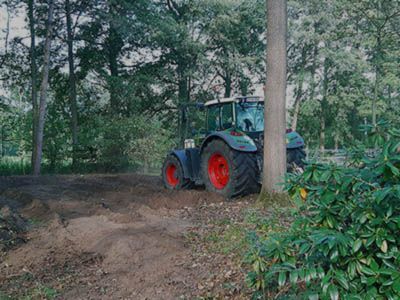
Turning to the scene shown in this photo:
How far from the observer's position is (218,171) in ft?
24.6

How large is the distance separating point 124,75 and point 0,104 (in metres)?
5.33

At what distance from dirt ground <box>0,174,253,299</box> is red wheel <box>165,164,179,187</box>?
2361 millimetres

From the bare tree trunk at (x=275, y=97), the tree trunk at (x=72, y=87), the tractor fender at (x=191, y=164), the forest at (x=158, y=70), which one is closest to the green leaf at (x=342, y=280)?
the bare tree trunk at (x=275, y=97)

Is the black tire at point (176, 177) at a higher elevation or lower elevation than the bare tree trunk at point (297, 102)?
lower

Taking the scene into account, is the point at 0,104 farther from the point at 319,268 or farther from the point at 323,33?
the point at 323,33

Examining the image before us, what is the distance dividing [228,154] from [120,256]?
11.4ft

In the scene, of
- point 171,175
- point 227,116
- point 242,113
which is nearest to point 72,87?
point 171,175

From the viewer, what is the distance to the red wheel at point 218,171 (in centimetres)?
733

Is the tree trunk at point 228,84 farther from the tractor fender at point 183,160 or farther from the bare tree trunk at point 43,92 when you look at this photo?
the tractor fender at point 183,160

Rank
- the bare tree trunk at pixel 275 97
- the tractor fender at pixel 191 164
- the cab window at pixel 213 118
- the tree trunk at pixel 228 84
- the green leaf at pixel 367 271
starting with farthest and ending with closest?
the tree trunk at pixel 228 84, the tractor fender at pixel 191 164, the cab window at pixel 213 118, the bare tree trunk at pixel 275 97, the green leaf at pixel 367 271

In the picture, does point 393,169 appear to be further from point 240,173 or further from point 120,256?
point 240,173

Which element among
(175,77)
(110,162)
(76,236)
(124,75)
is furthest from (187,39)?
(76,236)

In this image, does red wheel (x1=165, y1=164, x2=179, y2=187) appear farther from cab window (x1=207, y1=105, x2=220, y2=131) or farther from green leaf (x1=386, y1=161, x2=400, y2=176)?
green leaf (x1=386, y1=161, x2=400, y2=176)

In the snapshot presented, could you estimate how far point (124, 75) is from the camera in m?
17.3
